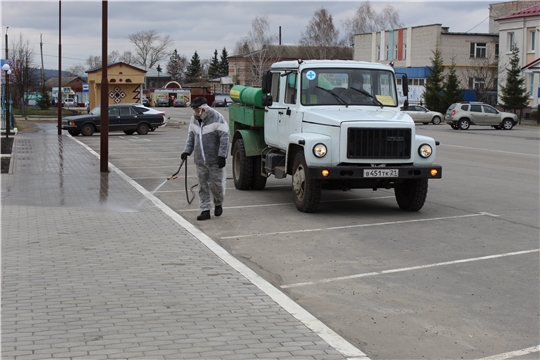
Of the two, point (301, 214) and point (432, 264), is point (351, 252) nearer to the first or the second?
point (432, 264)

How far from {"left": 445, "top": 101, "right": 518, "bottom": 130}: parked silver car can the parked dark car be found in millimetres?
17871

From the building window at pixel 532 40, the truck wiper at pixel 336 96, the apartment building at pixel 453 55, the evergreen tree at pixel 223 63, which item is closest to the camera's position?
the truck wiper at pixel 336 96

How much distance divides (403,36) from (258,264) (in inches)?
2843

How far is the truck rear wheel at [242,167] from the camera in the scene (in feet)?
49.0

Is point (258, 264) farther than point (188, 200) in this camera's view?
No

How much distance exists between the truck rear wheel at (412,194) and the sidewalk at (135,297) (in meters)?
3.70

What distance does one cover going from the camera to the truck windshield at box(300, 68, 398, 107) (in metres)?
12.7

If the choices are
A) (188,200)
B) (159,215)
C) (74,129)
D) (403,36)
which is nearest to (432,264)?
Answer: (159,215)

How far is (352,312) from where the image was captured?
6.67 meters

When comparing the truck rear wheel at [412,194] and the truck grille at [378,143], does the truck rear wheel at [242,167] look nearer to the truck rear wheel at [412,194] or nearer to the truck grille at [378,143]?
the truck rear wheel at [412,194]

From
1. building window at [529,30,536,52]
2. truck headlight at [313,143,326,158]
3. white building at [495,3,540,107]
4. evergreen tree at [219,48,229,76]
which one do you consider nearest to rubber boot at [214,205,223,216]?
truck headlight at [313,143,326,158]

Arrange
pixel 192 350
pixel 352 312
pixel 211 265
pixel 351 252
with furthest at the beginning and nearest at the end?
pixel 351 252
pixel 211 265
pixel 352 312
pixel 192 350

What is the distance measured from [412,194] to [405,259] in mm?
3558

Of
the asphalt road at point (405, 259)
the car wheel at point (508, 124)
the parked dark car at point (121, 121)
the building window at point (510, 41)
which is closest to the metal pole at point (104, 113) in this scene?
the asphalt road at point (405, 259)
